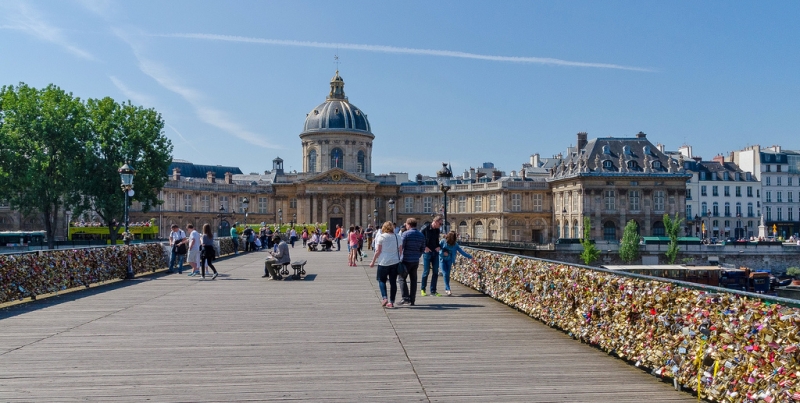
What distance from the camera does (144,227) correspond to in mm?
72438

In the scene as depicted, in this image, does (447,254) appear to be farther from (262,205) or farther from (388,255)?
(262,205)

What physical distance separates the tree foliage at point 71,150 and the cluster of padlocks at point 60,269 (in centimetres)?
3066

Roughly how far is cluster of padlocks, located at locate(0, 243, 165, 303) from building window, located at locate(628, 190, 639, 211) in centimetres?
6319

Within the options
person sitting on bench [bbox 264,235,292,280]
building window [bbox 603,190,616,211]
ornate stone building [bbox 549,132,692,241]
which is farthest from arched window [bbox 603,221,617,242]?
person sitting on bench [bbox 264,235,292,280]

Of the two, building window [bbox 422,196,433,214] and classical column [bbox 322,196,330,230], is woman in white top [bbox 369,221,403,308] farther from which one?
building window [bbox 422,196,433,214]

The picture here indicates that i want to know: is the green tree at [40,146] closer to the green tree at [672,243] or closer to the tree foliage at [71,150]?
the tree foliage at [71,150]

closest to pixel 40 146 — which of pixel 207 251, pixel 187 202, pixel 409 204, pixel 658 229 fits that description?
pixel 207 251

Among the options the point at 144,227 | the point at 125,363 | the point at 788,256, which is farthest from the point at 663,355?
the point at 144,227

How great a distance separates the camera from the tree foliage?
5012 cm

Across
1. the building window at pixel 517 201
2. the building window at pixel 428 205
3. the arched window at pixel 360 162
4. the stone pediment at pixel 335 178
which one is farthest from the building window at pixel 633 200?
the arched window at pixel 360 162

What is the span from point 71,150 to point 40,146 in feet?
6.77

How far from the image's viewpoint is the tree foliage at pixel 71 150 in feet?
164

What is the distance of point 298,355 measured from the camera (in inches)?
378

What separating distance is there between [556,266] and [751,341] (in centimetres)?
548
